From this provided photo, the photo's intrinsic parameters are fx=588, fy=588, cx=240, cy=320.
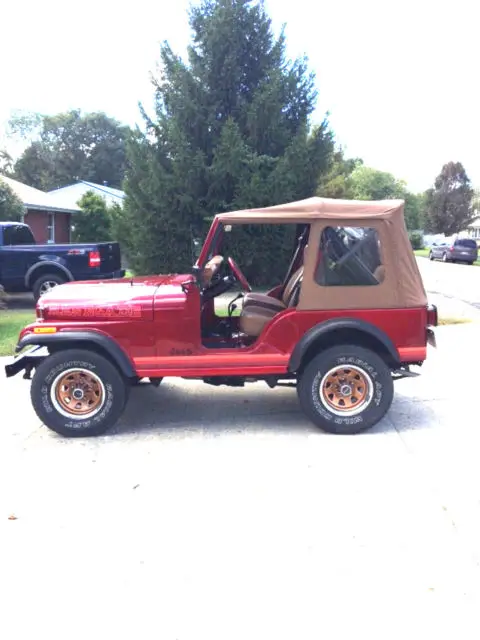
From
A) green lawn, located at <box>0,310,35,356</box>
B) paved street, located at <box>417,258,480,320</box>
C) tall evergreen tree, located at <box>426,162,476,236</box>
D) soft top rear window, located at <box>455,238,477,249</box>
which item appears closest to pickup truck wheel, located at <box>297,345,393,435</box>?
green lawn, located at <box>0,310,35,356</box>

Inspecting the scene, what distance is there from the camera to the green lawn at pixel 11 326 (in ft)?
28.2

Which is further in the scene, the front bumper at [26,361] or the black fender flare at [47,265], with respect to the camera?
the black fender flare at [47,265]

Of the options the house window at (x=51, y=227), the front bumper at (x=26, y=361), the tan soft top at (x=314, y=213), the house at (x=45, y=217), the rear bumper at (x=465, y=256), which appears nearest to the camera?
the tan soft top at (x=314, y=213)

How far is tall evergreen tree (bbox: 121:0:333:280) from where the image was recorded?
42.4 ft

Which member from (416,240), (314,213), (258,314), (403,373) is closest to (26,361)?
(258,314)

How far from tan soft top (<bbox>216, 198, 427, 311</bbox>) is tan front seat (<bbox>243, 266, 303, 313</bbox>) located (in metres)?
0.45

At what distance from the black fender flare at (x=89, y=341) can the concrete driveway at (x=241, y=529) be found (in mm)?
679

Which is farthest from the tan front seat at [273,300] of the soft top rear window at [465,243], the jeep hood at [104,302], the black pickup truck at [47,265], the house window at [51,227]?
the soft top rear window at [465,243]

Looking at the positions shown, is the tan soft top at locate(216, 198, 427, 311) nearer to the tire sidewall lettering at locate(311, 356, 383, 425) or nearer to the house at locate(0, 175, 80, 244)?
the tire sidewall lettering at locate(311, 356, 383, 425)

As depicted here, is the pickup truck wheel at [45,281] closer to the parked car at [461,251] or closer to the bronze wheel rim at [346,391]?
the bronze wheel rim at [346,391]

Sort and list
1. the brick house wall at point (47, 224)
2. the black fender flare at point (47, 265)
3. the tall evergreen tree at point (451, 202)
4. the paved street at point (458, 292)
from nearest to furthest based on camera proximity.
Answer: the black fender flare at point (47, 265), the paved street at point (458, 292), the brick house wall at point (47, 224), the tall evergreen tree at point (451, 202)

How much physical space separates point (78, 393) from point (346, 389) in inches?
92.9

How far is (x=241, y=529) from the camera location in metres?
3.56

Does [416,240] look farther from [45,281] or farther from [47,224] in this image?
[45,281]
